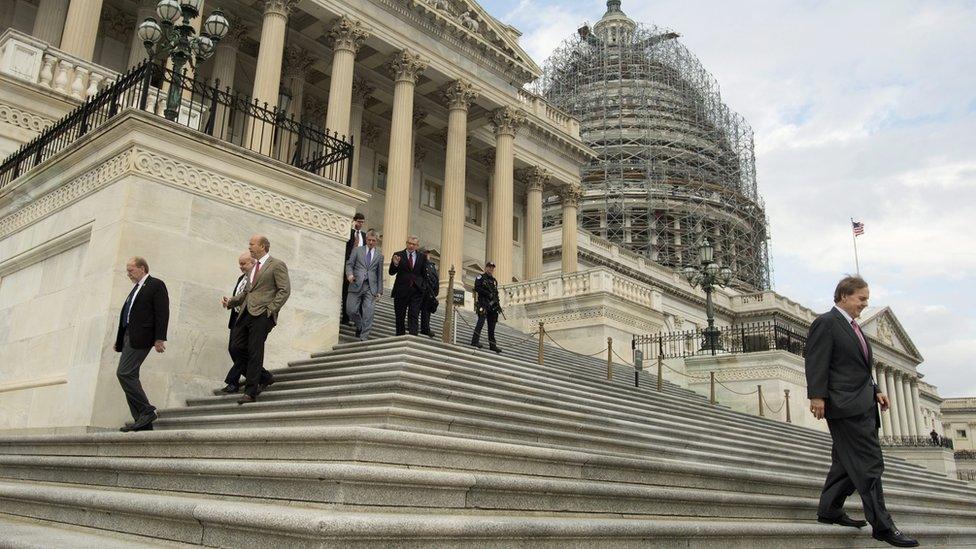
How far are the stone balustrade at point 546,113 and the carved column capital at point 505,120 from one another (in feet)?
9.92

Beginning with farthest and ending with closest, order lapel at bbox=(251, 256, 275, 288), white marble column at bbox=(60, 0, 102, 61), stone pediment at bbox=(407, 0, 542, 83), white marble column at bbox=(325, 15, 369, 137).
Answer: stone pediment at bbox=(407, 0, 542, 83)
white marble column at bbox=(325, 15, 369, 137)
white marble column at bbox=(60, 0, 102, 61)
lapel at bbox=(251, 256, 275, 288)

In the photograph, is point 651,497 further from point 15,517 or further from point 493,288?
point 493,288

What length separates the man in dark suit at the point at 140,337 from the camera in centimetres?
729

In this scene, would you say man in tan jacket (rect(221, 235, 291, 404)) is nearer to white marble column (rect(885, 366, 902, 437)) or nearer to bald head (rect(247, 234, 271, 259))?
bald head (rect(247, 234, 271, 259))

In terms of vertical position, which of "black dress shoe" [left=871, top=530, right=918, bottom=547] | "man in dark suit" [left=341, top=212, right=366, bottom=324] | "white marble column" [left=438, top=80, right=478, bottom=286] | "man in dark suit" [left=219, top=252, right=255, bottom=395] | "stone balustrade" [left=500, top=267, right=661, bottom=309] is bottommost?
"black dress shoe" [left=871, top=530, right=918, bottom=547]

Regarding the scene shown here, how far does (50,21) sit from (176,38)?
14519 mm

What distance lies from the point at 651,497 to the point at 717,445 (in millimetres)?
5148

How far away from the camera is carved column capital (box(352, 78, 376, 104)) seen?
30297 millimetres

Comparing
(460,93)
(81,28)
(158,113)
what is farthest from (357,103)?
(158,113)

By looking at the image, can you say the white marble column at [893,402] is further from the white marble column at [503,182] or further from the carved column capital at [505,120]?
the carved column capital at [505,120]

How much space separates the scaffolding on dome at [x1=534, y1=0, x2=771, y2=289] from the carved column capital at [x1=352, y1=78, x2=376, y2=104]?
37918mm

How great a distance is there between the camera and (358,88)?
30422 mm

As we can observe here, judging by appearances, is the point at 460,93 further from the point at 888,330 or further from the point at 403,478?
the point at 888,330

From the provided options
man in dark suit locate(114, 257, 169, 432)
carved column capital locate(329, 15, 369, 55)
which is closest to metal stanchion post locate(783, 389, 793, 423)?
man in dark suit locate(114, 257, 169, 432)
